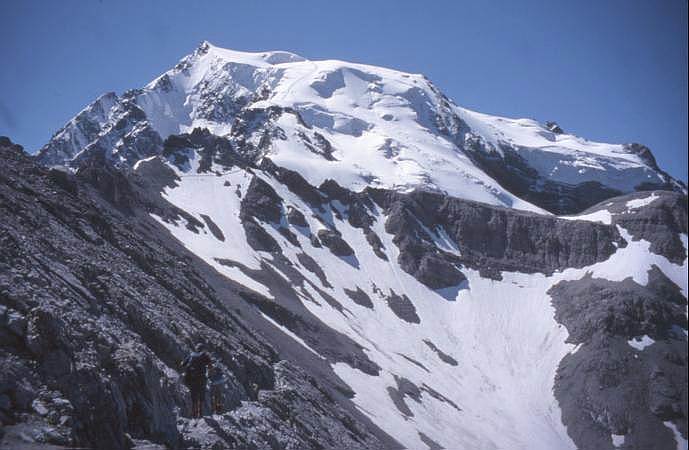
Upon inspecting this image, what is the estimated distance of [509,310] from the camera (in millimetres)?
135250

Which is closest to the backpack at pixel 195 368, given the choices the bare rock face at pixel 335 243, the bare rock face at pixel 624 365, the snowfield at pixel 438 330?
the snowfield at pixel 438 330

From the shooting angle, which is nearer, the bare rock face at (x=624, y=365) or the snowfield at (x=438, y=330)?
A: the snowfield at (x=438, y=330)

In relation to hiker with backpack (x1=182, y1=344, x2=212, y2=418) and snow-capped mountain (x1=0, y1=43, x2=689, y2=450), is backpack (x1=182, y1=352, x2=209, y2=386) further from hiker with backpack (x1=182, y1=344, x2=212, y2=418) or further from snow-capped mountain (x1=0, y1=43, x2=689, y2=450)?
snow-capped mountain (x1=0, y1=43, x2=689, y2=450)

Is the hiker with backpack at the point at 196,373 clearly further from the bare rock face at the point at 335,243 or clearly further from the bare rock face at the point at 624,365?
the bare rock face at the point at 335,243

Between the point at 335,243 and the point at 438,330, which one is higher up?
the point at 335,243

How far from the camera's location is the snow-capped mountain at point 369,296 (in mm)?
33562

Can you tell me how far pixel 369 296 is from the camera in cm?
12362

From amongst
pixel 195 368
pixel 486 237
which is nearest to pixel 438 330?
pixel 486 237

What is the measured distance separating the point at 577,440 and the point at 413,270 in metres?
56.2

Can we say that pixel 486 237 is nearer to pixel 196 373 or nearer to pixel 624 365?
pixel 624 365

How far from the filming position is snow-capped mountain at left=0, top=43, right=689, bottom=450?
110ft

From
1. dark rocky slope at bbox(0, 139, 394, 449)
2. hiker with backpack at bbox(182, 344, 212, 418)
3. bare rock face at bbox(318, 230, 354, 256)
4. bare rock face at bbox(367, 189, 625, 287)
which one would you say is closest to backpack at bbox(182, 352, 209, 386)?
hiker with backpack at bbox(182, 344, 212, 418)

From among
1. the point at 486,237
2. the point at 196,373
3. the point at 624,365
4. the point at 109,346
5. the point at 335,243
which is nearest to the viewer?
the point at 109,346

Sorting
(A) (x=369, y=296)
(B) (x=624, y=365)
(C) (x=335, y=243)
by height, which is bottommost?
(A) (x=369, y=296)
